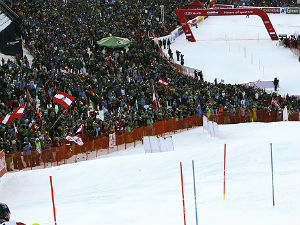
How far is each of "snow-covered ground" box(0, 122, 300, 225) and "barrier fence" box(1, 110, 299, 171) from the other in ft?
1.98

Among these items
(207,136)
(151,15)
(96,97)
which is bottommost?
(207,136)

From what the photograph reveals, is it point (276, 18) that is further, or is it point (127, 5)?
point (276, 18)

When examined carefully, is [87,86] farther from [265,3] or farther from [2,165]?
[265,3]

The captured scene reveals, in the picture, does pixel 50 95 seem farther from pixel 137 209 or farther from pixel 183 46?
pixel 183 46

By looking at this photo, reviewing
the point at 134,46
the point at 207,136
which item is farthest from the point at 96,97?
the point at 134,46

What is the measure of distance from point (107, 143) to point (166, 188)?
5.96m

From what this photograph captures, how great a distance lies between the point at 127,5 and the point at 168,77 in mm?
17688

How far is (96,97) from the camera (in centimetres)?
2569

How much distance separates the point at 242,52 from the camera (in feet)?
134

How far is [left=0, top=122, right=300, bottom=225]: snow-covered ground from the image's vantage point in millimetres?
13656

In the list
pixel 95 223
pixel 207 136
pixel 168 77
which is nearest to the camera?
pixel 95 223

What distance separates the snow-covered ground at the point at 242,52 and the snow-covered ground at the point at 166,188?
536 inches

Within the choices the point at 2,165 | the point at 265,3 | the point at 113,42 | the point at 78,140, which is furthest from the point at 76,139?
the point at 265,3

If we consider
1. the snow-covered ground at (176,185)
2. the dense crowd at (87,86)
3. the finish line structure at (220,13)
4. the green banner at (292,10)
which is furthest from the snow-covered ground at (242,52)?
the snow-covered ground at (176,185)
